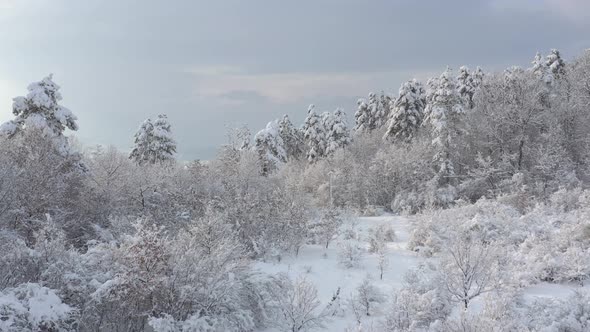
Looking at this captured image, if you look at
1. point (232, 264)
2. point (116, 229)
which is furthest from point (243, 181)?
point (232, 264)

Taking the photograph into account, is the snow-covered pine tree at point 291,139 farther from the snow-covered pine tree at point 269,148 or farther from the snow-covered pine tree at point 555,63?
the snow-covered pine tree at point 555,63

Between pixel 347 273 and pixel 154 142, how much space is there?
25.2 m

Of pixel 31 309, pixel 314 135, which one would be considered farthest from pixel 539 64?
pixel 31 309

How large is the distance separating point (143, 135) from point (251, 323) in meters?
29.5

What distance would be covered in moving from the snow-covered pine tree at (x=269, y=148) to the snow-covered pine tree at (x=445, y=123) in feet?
40.7

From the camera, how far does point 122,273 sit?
29.5 feet

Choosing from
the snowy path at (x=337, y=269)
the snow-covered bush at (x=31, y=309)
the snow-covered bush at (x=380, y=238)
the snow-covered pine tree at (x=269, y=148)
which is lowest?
the snowy path at (x=337, y=269)

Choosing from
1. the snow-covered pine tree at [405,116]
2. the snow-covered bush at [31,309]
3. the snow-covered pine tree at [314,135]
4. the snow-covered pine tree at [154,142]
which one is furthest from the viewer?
the snow-covered pine tree at [314,135]

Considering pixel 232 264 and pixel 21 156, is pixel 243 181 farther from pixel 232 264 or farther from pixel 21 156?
pixel 232 264

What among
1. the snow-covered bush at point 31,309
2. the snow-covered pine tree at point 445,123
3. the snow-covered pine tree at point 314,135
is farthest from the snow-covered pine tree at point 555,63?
the snow-covered bush at point 31,309

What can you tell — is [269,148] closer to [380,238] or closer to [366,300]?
[380,238]

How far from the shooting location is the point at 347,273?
1408 cm

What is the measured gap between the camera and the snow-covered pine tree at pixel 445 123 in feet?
107

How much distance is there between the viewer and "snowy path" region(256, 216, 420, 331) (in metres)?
12.7
